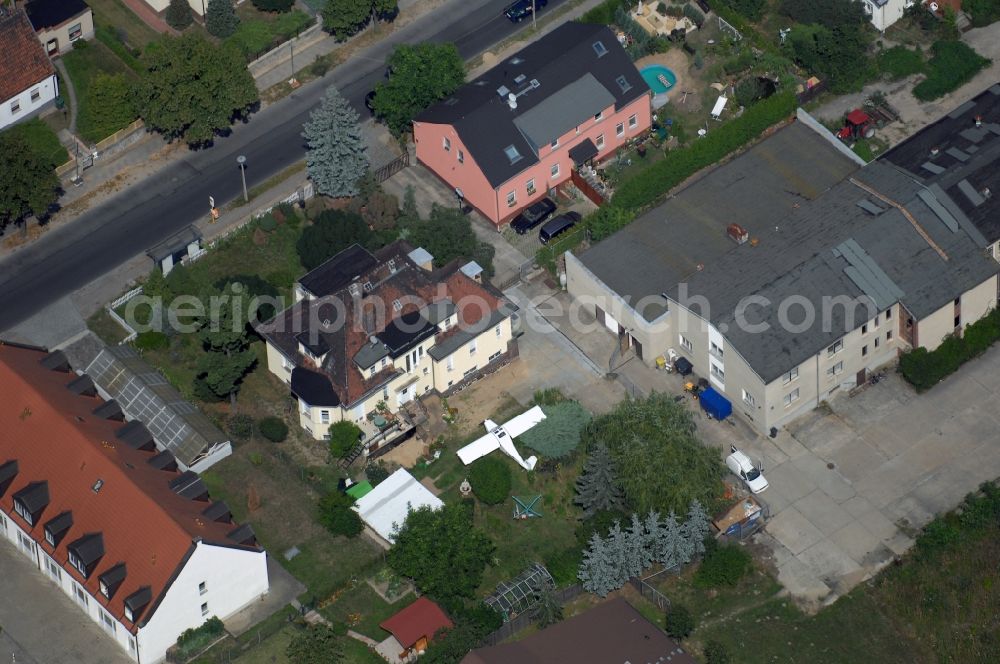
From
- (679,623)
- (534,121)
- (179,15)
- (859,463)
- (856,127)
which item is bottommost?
(859,463)

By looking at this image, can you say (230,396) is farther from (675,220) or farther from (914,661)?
(914,661)

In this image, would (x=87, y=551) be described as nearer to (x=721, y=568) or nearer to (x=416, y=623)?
(x=416, y=623)

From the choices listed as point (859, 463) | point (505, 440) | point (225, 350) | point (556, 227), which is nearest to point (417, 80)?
point (556, 227)

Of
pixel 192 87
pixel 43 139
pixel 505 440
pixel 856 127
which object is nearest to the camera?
pixel 505 440

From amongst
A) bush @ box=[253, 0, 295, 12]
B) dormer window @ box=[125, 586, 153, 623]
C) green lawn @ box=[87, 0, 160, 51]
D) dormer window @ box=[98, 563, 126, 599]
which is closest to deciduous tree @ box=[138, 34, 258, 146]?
green lawn @ box=[87, 0, 160, 51]

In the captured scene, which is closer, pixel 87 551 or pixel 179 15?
pixel 87 551

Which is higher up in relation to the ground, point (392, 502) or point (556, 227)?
point (556, 227)

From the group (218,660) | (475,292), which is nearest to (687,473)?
(475,292)
